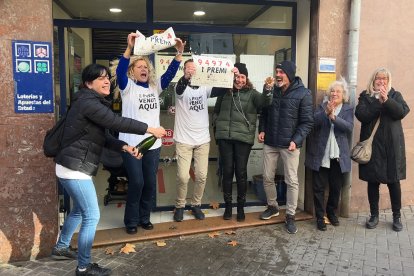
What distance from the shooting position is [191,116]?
189 inches

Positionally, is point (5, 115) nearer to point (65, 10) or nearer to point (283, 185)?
point (65, 10)

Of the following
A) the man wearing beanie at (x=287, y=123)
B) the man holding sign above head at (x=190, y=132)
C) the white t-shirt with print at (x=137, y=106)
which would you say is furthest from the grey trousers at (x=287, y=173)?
the white t-shirt with print at (x=137, y=106)

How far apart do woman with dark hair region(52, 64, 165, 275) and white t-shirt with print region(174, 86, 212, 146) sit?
131 cm

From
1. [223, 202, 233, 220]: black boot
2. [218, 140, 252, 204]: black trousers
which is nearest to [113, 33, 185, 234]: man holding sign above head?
[218, 140, 252, 204]: black trousers

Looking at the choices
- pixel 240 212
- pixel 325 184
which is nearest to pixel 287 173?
pixel 325 184

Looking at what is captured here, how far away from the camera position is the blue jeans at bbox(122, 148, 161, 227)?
171 inches

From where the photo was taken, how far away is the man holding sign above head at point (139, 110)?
4.34 metres

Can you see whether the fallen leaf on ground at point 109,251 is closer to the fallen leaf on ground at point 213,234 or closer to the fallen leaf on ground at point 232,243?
the fallen leaf on ground at point 213,234

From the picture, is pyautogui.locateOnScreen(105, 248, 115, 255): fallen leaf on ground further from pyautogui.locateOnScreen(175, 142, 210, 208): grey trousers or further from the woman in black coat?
the woman in black coat

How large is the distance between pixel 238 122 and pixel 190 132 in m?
0.59

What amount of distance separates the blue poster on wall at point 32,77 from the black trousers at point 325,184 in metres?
3.16

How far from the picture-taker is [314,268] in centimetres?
388

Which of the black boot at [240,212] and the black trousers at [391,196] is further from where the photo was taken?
the black boot at [240,212]

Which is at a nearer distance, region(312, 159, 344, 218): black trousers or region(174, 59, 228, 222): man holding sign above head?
region(174, 59, 228, 222): man holding sign above head
